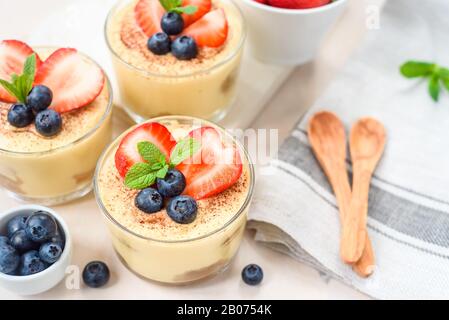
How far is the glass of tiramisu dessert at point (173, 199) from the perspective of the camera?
Result: 1707 mm

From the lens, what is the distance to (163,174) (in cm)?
171

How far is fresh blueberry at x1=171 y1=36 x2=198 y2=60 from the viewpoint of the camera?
202 cm

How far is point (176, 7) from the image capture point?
6.81 feet

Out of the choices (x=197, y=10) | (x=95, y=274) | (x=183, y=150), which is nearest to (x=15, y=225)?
(x=95, y=274)

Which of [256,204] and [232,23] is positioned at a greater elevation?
[232,23]

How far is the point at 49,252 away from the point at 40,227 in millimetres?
68

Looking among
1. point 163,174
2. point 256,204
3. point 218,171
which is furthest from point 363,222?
point 163,174

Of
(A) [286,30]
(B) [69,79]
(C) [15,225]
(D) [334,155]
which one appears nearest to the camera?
(C) [15,225]

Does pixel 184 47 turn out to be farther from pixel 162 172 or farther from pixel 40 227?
pixel 40 227

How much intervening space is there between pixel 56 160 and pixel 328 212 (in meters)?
0.79

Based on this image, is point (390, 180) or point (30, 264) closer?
point (30, 264)

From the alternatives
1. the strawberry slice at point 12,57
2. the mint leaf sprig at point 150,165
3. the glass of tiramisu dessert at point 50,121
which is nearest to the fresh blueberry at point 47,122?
the glass of tiramisu dessert at point 50,121

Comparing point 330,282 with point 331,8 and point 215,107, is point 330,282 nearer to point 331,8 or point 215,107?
point 215,107
